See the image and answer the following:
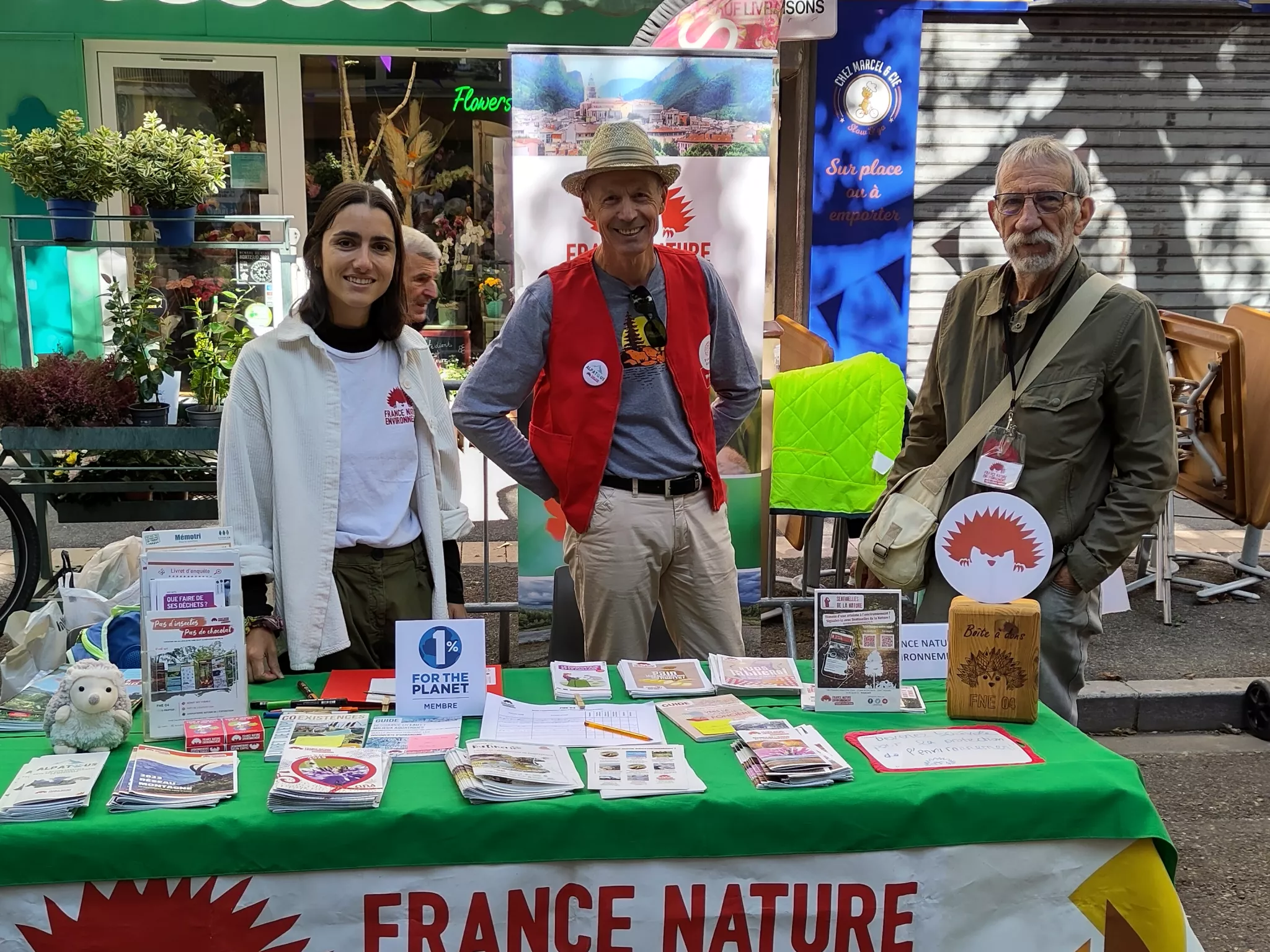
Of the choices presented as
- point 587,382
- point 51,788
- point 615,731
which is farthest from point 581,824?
point 587,382

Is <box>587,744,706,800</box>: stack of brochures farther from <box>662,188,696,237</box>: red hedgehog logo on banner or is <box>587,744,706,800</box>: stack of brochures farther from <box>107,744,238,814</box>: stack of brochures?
<box>662,188,696,237</box>: red hedgehog logo on banner

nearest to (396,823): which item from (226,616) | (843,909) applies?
(226,616)

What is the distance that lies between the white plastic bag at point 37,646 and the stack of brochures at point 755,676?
172cm

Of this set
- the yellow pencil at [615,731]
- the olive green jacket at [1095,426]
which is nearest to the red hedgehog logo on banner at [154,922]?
the yellow pencil at [615,731]

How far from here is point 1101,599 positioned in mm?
2855

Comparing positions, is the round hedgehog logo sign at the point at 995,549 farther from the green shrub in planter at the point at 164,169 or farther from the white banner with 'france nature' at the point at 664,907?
the green shrub in planter at the point at 164,169

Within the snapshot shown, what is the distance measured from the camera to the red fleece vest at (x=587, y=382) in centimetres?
306

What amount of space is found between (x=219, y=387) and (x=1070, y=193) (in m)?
3.40

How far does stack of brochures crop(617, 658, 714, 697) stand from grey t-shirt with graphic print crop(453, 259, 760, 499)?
63 cm

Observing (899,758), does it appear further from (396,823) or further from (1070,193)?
(1070,193)

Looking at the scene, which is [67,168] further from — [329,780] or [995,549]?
[995,549]

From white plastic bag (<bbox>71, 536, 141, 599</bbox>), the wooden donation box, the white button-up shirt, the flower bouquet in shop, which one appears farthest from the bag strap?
the flower bouquet in shop

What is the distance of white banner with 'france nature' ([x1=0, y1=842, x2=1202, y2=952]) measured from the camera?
1.85m

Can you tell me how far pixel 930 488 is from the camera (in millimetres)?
2889
